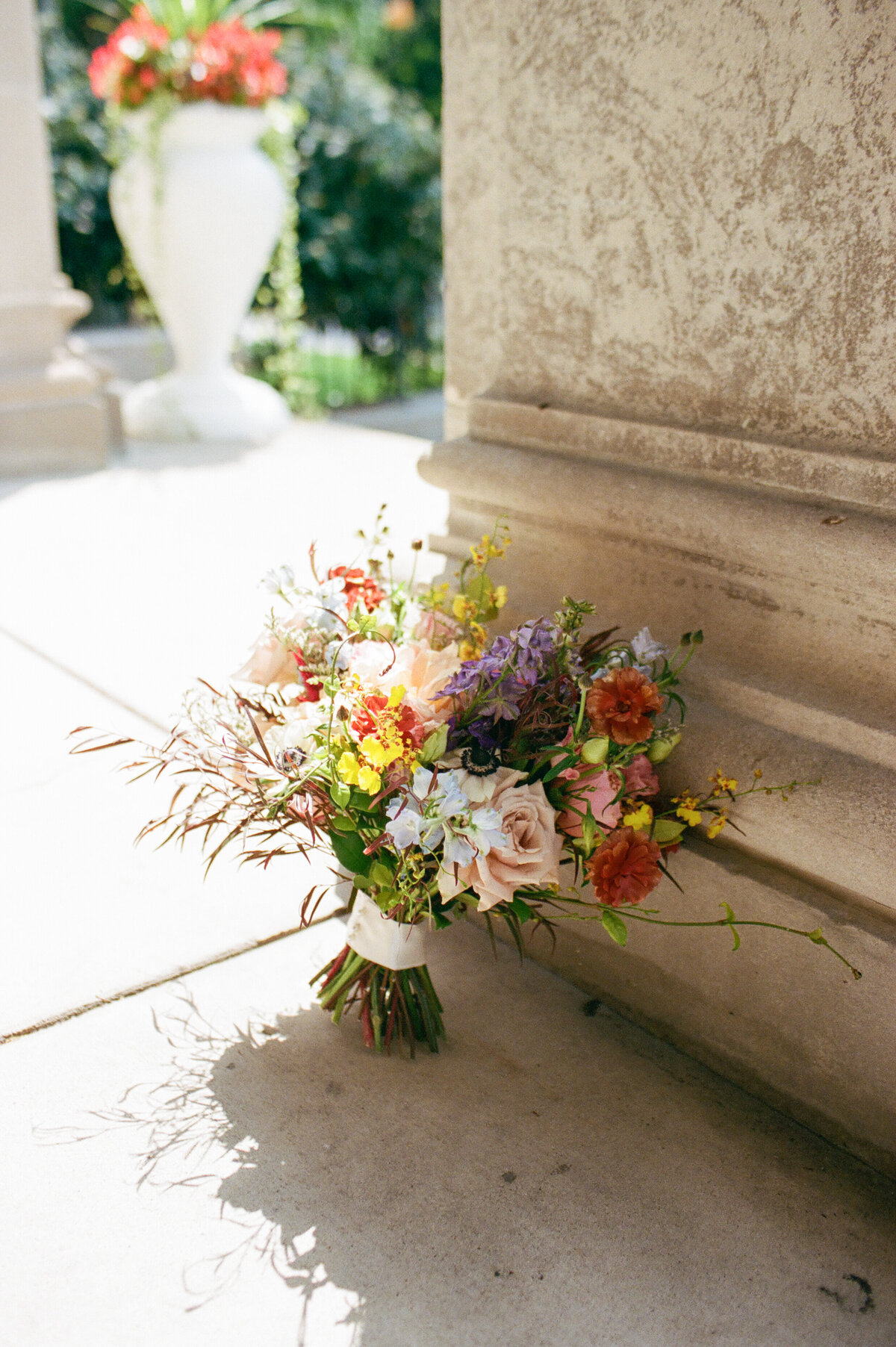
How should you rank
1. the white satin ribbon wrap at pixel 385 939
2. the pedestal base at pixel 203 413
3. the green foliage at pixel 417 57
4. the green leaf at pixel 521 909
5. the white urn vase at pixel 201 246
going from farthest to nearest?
the green foliage at pixel 417 57, the pedestal base at pixel 203 413, the white urn vase at pixel 201 246, the white satin ribbon wrap at pixel 385 939, the green leaf at pixel 521 909

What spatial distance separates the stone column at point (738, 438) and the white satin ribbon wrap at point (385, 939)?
36 centimetres

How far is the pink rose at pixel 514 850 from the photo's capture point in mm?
1633

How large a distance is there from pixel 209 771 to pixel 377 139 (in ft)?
23.8

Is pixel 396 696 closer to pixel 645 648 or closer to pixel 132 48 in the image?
pixel 645 648

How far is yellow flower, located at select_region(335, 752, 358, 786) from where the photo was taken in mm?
1649

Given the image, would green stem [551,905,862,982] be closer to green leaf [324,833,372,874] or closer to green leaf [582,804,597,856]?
green leaf [582,804,597,856]

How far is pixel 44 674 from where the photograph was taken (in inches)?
133

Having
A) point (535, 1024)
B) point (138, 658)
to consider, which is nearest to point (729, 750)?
point (535, 1024)

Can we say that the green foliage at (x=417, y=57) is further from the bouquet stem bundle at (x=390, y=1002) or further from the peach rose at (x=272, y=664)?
the bouquet stem bundle at (x=390, y=1002)

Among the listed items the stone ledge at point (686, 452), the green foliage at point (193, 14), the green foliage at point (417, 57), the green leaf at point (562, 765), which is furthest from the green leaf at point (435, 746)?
the green foliage at point (417, 57)

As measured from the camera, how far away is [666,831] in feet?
5.92

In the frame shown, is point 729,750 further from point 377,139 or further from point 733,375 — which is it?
point 377,139

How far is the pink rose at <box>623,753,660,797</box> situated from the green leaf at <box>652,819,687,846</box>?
0.16 feet

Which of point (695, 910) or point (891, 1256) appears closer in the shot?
point (891, 1256)
